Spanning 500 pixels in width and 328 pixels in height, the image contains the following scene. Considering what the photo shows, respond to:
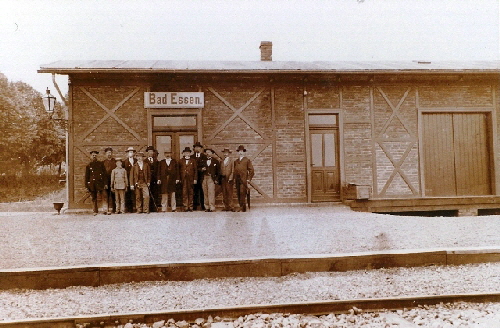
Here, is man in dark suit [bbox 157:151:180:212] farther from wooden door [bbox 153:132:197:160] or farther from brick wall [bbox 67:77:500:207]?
brick wall [bbox 67:77:500:207]

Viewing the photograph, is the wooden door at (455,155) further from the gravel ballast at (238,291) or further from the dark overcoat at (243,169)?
the gravel ballast at (238,291)

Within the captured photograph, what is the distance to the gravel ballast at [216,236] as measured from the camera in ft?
18.3

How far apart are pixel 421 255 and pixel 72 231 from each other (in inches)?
262

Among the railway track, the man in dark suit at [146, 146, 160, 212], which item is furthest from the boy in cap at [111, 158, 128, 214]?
the railway track

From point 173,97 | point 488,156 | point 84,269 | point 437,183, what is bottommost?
point 84,269

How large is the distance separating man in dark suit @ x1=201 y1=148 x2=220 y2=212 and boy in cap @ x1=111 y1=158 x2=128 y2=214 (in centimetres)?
218

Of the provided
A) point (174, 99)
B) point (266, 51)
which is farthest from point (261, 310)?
point (266, 51)

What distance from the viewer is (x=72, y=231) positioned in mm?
7426

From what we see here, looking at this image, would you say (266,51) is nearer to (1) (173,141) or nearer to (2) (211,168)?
(1) (173,141)

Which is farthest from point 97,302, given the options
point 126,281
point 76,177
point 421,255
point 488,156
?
point 488,156

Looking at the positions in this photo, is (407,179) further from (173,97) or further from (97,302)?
(97,302)

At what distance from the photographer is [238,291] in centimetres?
442

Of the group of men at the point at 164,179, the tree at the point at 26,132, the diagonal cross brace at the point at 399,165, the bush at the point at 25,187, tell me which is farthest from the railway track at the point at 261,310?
the bush at the point at 25,187

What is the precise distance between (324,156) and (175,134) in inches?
188
